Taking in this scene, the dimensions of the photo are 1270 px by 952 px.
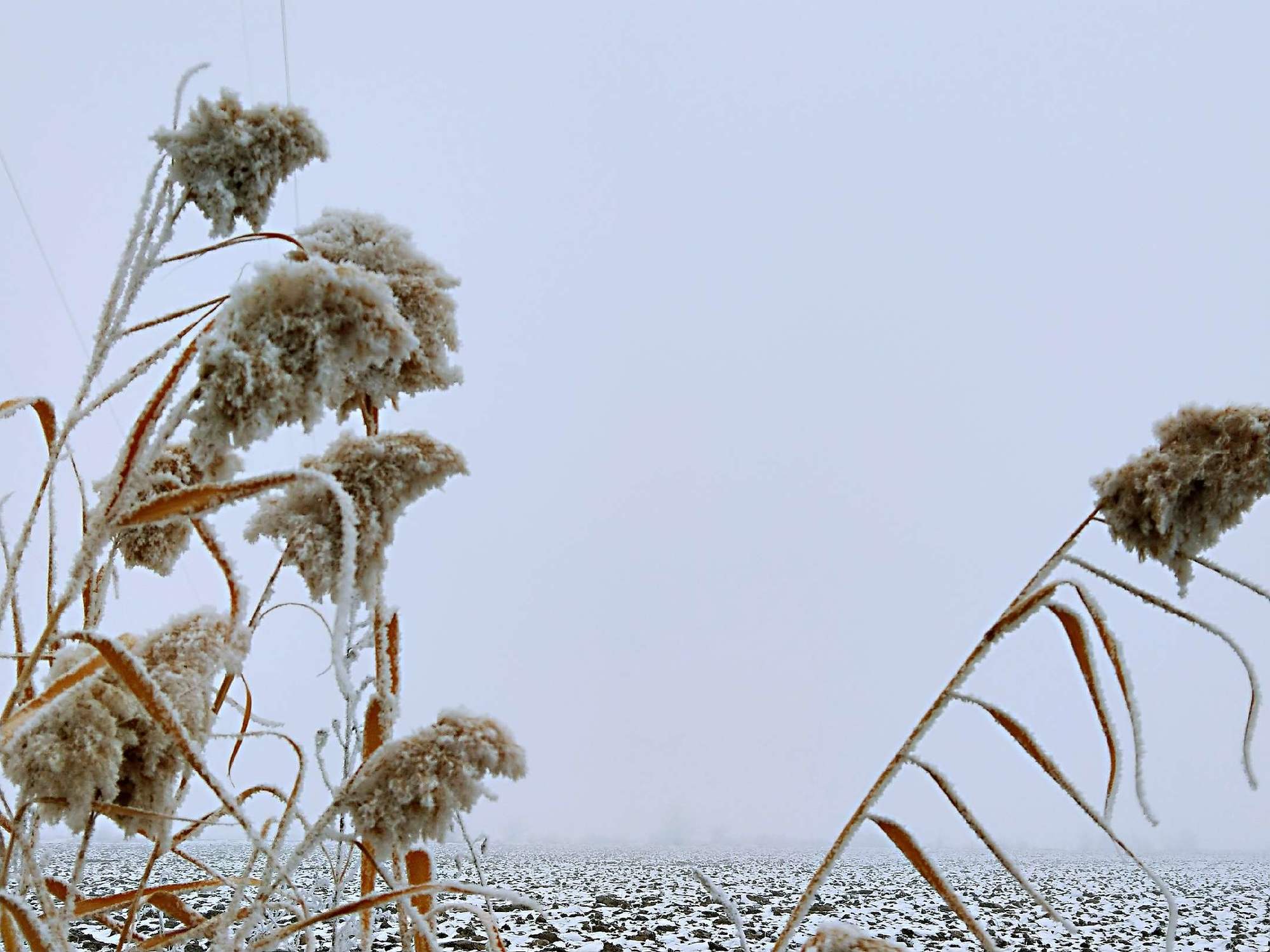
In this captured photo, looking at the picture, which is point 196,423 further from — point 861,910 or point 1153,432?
point 861,910

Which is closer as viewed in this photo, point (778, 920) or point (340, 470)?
point (340, 470)

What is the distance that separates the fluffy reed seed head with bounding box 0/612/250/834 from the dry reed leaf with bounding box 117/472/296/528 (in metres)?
0.11

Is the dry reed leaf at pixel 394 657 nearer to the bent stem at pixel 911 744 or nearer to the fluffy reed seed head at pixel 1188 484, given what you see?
the bent stem at pixel 911 744

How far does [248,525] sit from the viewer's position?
739 millimetres

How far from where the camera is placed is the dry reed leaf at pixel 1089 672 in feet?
2.42

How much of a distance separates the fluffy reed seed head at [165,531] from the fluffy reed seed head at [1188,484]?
876 mm

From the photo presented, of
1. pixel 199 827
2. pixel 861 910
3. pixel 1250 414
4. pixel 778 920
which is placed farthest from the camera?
pixel 861 910

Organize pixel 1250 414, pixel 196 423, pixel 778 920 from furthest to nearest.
A: pixel 778 920
pixel 1250 414
pixel 196 423

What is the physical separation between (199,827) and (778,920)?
652 cm

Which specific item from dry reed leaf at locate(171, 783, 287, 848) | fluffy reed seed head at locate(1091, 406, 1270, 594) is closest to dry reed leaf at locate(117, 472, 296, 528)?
dry reed leaf at locate(171, 783, 287, 848)

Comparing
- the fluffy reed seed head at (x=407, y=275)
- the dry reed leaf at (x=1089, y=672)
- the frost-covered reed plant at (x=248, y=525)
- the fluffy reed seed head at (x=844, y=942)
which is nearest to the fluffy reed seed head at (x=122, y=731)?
the frost-covered reed plant at (x=248, y=525)

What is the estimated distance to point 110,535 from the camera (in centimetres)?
64

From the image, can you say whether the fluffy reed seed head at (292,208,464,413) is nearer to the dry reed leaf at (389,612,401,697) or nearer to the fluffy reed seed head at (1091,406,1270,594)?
the dry reed leaf at (389,612,401,697)

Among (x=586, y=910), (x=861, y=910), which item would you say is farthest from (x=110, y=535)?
(x=861, y=910)
